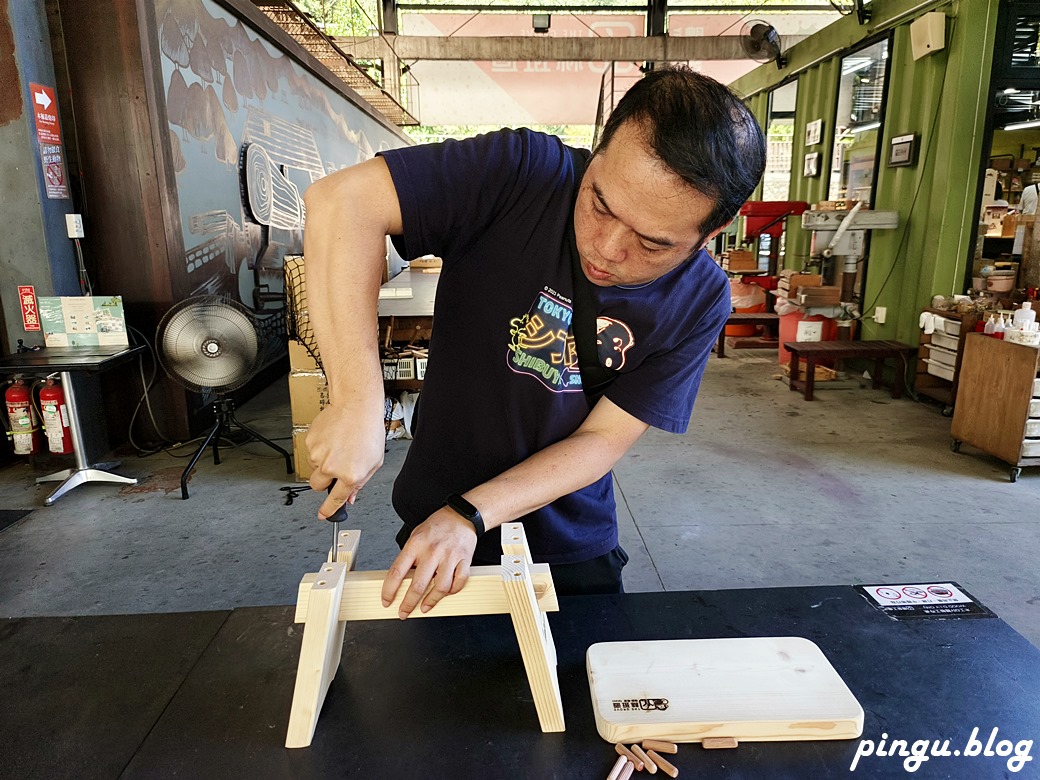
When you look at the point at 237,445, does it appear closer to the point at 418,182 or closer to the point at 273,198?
the point at 273,198

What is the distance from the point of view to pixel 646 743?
871 mm

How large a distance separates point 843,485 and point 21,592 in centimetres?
396

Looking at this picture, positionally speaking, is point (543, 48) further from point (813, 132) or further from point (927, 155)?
point (927, 155)

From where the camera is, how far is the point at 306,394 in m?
3.83

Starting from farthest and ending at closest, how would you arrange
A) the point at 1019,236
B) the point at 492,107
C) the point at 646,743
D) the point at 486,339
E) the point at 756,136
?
the point at 492,107, the point at 1019,236, the point at 486,339, the point at 756,136, the point at 646,743

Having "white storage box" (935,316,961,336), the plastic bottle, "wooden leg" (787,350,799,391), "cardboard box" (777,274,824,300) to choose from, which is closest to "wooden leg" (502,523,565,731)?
the plastic bottle

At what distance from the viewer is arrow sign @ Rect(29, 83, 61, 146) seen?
3.59 meters

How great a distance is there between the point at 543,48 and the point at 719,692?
9.90m

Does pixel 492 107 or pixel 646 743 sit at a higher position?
pixel 492 107

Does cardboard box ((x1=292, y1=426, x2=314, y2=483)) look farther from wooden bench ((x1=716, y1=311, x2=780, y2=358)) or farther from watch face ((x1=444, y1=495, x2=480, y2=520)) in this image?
wooden bench ((x1=716, y1=311, x2=780, y2=358))

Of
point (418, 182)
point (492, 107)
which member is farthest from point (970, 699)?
point (492, 107)

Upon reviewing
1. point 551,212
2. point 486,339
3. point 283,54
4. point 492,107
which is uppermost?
point 492,107

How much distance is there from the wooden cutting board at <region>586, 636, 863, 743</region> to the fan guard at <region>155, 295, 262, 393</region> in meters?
3.25

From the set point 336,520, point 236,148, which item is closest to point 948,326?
point 336,520
